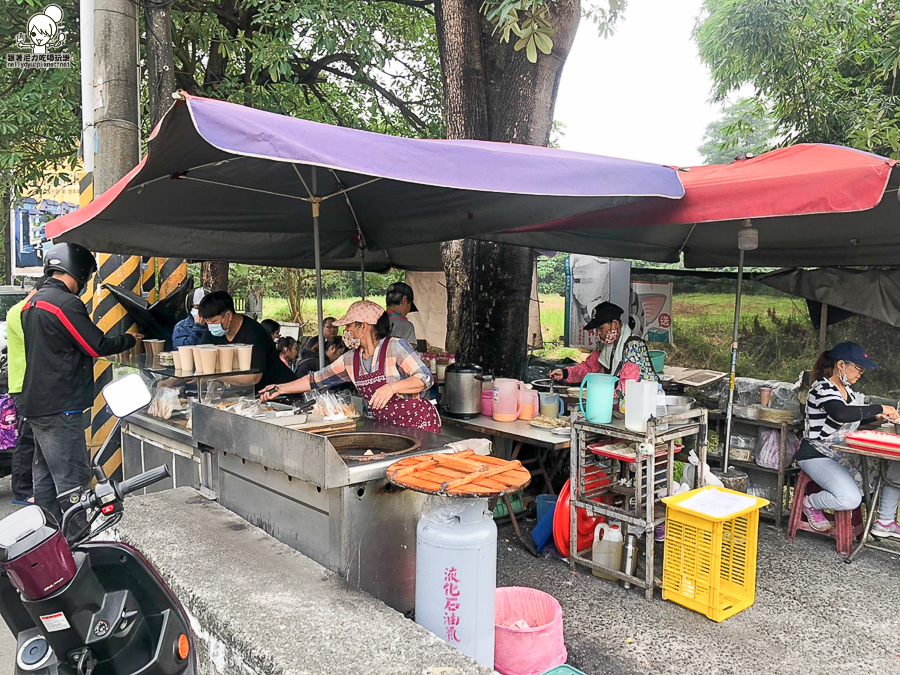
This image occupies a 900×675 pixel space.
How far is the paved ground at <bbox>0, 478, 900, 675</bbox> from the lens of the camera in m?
3.05

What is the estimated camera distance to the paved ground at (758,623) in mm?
3055

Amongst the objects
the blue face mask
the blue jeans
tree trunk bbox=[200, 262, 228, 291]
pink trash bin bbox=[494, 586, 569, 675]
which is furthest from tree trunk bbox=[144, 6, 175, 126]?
the blue jeans

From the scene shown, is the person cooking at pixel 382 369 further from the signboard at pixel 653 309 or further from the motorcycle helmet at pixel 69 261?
the signboard at pixel 653 309

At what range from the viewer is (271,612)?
224 cm

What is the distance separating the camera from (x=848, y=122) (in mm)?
8125

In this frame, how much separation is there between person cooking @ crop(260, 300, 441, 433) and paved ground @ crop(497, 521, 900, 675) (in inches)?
46.1

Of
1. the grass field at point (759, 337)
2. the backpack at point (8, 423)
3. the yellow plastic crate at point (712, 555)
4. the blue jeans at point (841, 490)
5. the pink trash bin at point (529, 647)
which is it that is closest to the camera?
the pink trash bin at point (529, 647)

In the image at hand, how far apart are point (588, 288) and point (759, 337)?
2219 millimetres

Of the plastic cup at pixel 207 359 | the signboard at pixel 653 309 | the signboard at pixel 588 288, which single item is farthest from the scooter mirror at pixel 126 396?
the signboard at pixel 653 309

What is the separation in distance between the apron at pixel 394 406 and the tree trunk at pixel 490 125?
2146 millimetres

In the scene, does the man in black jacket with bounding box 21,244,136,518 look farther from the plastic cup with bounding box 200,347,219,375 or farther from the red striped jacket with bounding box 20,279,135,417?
the plastic cup with bounding box 200,347,219,375

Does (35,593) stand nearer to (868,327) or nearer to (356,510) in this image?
(356,510)

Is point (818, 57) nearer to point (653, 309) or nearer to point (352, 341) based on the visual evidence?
point (653, 309)

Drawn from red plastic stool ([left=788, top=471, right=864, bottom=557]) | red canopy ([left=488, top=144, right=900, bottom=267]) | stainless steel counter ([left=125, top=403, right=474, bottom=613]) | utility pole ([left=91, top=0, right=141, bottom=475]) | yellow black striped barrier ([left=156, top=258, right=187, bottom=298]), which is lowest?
red plastic stool ([left=788, top=471, right=864, bottom=557])
